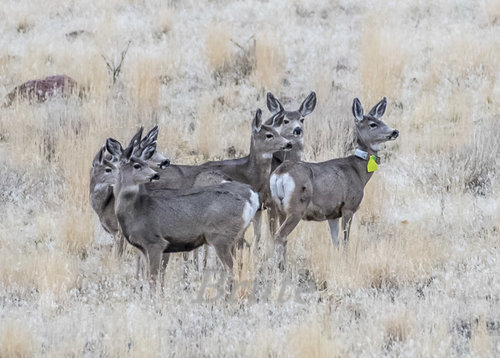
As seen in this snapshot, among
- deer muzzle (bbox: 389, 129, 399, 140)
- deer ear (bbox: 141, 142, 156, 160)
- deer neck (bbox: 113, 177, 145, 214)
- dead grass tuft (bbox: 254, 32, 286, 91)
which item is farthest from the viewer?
dead grass tuft (bbox: 254, 32, 286, 91)

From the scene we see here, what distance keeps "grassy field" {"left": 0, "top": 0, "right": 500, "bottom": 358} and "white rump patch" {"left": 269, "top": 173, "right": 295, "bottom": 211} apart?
50 centimetres

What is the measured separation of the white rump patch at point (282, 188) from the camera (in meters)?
9.61

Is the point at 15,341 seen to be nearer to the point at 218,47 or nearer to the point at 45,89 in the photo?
the point at 45,89

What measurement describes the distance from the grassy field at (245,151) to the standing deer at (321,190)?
0.28 meters

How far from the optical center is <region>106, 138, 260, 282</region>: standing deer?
28.1 ft

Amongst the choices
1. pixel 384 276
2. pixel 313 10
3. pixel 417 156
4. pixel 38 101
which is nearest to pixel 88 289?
pixel 384 276

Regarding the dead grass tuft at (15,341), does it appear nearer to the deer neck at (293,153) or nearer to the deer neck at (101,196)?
the deer neck at (101,196)

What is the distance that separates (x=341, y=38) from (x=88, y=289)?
10357 millimetres

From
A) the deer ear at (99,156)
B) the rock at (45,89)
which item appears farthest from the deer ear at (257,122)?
the rock at (45,89)

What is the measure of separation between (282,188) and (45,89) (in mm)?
7112

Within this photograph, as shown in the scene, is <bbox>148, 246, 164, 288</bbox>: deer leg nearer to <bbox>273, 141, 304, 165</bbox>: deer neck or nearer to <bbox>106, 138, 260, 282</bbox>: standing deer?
<bbox>106, 138, 260, 282</bbox>: standing deer

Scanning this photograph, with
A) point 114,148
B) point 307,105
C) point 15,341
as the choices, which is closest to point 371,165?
point 307,105

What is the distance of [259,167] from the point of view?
35.3 ft

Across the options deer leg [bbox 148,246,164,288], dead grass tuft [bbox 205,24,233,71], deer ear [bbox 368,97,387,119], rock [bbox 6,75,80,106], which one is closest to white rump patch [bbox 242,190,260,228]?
deer leg [bbox 148,246,164,288]
